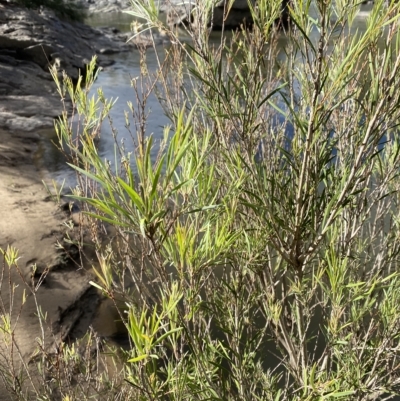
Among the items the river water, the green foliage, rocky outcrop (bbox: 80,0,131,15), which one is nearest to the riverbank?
the river water

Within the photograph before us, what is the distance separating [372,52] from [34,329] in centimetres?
325

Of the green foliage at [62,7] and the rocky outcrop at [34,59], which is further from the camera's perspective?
the green foliage at [62,7]

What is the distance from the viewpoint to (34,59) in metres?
11.6

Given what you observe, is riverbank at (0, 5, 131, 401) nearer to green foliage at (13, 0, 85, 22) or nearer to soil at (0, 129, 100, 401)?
soil at (0, 129, 100, 401)

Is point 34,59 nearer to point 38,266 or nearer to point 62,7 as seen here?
point 62,7

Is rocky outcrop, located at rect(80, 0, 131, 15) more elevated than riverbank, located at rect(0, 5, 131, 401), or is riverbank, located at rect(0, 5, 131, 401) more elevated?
riverbank, located at rect(0, 5, 131, 401)

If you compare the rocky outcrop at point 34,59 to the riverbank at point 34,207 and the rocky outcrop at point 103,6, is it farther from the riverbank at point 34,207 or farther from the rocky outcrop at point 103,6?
the rocky outcrop at point 103,6

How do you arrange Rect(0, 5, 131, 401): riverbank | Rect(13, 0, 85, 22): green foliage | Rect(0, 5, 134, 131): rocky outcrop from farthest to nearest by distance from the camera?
Rect(13, 0, 85, 22): green foliage, Rect(0, 5, 134, 131): rocky outcrop, Rect(0, 5, 131, 401): riverbank

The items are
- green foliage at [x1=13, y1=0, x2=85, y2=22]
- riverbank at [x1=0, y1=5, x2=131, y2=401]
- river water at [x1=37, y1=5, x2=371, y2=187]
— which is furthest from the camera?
green foliage at [x1=13, y1=0, x2=85, y2=22]

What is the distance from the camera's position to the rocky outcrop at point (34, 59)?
9.09 metres

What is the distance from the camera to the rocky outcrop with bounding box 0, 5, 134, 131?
29.8 ft

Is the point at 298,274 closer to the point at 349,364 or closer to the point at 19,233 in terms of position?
the point at 349,364

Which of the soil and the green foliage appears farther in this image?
the green foliage

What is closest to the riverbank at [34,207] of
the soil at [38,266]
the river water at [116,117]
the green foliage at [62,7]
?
the soil at [38,266]
